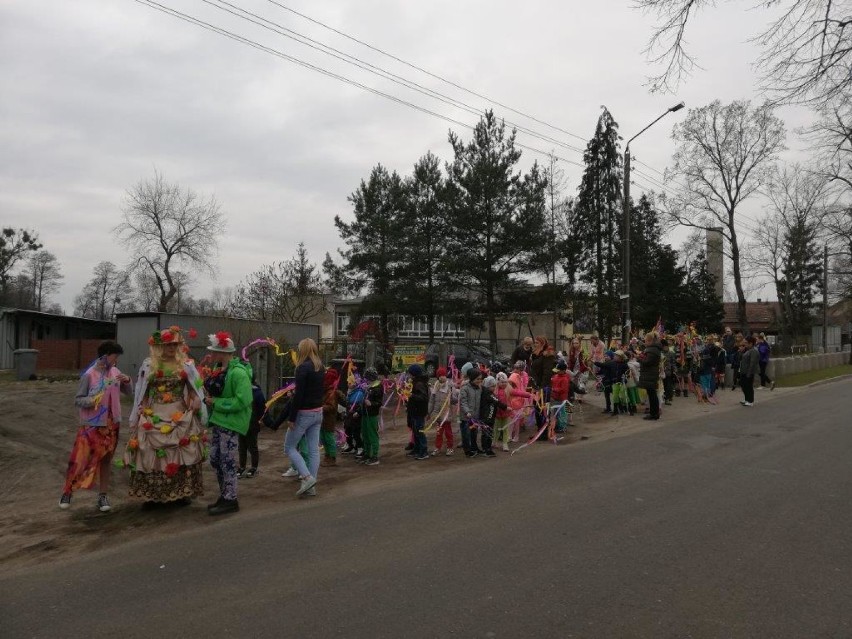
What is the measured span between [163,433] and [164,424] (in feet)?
0.30

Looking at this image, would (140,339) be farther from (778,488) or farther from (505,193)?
(505,193)

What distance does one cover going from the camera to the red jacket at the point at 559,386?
1159cm

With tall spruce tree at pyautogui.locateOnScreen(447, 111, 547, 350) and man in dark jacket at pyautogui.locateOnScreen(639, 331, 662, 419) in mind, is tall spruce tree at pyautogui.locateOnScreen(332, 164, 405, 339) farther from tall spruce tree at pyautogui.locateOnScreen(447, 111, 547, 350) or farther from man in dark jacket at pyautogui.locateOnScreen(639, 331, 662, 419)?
A: man in dark jacket at pyautogui.locateOnScreen(639, 331, 662, 419)

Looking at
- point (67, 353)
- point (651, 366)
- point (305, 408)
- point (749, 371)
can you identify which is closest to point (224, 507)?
point (305, 408)

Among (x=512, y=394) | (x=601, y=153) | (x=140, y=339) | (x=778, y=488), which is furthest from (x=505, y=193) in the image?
(x=778, y=488)

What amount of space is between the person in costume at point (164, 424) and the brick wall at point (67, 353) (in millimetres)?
24149

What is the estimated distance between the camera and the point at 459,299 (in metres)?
32.5

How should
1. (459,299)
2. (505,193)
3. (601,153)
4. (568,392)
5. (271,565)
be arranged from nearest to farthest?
(271,565), (568,392), (505,193), (459,299), (601,153)

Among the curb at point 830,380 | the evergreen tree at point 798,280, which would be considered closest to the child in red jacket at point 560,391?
the curb at point 830,380

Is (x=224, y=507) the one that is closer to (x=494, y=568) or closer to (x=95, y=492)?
(x=95, y=492)

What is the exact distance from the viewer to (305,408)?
6.83 meters

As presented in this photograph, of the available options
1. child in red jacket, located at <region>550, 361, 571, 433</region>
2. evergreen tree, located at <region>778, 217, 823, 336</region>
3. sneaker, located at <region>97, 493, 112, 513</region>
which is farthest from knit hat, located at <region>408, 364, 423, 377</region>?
evergreen tree, located at <region>778, 217, 823, 336</region>

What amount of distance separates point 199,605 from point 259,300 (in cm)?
2967

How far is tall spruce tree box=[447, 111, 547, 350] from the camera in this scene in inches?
1186
